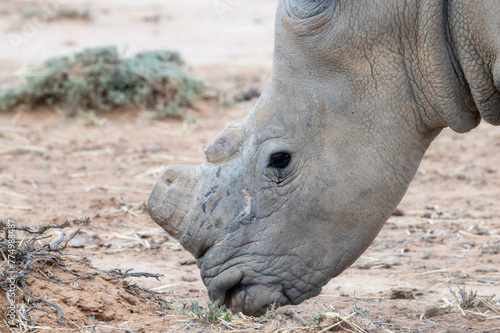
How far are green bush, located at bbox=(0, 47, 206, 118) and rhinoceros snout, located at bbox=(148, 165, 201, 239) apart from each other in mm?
6556

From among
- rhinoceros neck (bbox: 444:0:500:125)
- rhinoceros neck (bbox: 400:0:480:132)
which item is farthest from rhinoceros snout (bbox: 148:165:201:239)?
rhinoceros neck (bbox: 444:0:500:125)

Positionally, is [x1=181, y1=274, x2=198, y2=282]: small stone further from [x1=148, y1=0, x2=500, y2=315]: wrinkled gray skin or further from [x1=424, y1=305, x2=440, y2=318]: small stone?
[x1=424, y1=305, x2=440, y2=318]: small stone

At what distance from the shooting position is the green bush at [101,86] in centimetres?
1002

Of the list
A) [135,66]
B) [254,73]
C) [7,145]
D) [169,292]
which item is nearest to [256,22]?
[254,73]

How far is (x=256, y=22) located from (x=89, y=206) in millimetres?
15860

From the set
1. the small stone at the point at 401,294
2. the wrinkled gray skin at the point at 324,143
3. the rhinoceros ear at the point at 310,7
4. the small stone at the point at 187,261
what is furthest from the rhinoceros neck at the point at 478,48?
the small stone at the point at 187,261

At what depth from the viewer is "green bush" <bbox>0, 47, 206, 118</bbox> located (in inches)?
395

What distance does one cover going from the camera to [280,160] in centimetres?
348

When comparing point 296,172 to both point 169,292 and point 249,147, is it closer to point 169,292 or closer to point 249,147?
point 249,147

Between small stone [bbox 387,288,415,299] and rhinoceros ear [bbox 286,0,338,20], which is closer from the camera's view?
rhinoceros ear [bbox 286,0,338,20]

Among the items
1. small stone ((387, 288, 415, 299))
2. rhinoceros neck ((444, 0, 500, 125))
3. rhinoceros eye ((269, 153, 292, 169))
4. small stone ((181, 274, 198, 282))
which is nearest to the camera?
rhinoceros neck ((444, 0, 500, 125))

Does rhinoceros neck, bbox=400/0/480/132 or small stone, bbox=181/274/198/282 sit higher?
rhinoceros neck, bbox=400/0/480/132

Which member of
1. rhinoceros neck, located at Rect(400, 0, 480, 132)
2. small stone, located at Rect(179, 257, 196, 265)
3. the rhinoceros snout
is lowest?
small stone, located at Rect(179, 257, 196, 265)

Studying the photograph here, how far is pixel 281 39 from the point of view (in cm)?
346
